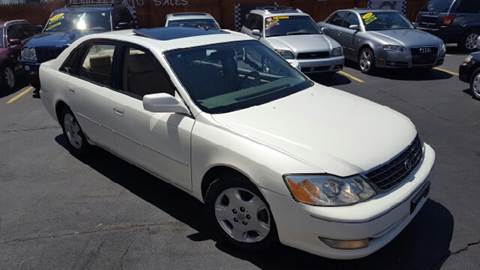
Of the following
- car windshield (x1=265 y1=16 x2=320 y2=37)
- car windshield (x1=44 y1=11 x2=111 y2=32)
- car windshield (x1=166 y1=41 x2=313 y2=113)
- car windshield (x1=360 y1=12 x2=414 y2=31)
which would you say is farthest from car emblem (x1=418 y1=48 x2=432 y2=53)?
car windshield (x1=44 y1=11 x2=111 y2=32)

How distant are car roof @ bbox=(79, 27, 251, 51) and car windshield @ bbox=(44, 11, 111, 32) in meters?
5.86

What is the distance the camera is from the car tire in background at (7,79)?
935 centimetres

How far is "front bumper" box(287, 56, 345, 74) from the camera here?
908 cm

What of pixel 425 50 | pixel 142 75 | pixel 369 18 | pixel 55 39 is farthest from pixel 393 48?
pixel 55 39

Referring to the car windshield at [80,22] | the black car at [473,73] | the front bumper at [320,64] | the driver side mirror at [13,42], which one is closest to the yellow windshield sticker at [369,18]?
the front bumper at [320,64]

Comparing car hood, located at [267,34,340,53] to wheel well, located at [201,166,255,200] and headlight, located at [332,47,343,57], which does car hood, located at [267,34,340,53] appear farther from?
wheel well, located at [201,166,255,200]

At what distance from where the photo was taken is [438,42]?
975 centimetres

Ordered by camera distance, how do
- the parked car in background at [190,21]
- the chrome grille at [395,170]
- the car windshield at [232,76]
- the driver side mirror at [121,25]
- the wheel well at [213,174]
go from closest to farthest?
the chrome grille at [395,170] < the wheel well at [213,174] < the car windshield at [232,76] < the driver side mirror at [121,25] < the parked car in background at [190,21]

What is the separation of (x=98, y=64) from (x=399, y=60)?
23.1ft

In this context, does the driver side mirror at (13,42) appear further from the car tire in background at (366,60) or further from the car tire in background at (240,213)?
the car tire in background at (240,213)

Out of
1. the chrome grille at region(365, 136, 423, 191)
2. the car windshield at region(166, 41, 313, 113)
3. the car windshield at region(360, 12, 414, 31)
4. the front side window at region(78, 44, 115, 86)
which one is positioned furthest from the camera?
the car windshield at region(360, 12, 414, 31)

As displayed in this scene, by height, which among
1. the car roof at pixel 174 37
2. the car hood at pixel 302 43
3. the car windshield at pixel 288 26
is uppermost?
the car roof at pixel 174 37

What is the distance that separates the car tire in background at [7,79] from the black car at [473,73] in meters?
9.47

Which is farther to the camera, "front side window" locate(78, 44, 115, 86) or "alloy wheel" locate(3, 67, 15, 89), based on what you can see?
"alloy wheel" locate(3, 67, 15, 89)
